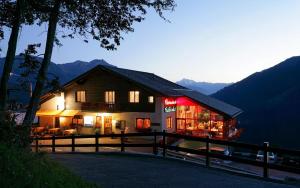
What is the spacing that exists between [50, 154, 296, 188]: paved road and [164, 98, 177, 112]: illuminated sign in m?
28.5

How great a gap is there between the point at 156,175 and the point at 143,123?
32498mm

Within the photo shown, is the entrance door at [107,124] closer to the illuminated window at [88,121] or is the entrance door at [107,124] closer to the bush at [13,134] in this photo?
the illuminated window at [88,121]

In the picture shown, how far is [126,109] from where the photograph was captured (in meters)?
45.4

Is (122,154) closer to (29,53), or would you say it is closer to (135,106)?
(29,53)

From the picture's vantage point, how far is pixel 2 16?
15.0 meters

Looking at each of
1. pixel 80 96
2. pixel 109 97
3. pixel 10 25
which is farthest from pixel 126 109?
pixel 10 25

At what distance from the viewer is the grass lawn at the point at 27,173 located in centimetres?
657

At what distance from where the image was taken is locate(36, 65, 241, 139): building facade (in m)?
44.3

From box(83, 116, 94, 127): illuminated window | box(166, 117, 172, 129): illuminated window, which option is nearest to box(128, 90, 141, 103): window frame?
box(166, 117, 172, 129): illuminated window

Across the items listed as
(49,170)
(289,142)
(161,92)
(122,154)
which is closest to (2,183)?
(49,170)

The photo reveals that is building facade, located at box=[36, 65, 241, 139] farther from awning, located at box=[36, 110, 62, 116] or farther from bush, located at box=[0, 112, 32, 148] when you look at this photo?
bush, located at box=[0, 112, 32, 148]

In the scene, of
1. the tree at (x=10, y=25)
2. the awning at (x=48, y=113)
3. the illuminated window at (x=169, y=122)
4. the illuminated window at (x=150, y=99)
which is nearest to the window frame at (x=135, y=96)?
the illuminated window at (x=150, y=99)

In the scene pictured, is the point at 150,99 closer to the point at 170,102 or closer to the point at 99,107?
the point at 170,102

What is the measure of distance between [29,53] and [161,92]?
2859 cm
